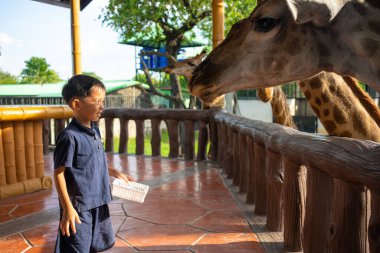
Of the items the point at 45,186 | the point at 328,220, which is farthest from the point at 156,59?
the point at 328,220

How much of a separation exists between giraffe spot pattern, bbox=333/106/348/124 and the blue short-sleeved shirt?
1766 millimetres

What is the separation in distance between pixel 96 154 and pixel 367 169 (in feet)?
4.40

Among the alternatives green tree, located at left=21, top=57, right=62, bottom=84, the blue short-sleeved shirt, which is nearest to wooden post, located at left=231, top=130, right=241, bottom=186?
the blue short-sleeved shirt

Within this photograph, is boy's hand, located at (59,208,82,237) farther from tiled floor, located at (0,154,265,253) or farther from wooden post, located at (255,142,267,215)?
wooden post, located at (255,142,267,215)

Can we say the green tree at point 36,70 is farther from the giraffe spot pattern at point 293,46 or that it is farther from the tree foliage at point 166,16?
the giraffe spot pattern at point 293,46

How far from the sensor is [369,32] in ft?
5.29

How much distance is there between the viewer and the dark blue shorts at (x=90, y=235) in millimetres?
2008

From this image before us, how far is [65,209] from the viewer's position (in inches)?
75.0

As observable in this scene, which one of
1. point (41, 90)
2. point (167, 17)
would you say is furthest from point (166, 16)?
point (41, 90)

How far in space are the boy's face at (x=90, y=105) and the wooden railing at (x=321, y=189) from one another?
1.17 meters

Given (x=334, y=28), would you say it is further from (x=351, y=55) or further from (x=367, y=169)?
(x=367, y=169)

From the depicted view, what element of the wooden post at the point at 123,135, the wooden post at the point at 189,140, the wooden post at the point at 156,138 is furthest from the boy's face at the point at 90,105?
the wooden post at the point at 123,135

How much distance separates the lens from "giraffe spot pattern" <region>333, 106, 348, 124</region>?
2.88 metres

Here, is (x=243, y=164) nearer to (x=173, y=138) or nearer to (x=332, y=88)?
(x=332, y=88)
